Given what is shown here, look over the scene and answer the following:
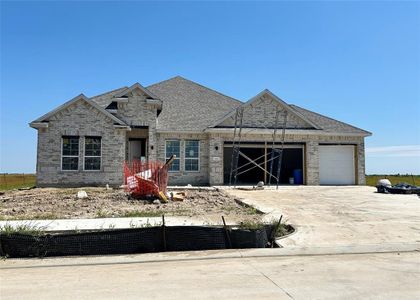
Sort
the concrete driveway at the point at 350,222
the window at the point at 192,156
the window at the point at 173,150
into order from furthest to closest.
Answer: the window at the point at 192,156
the window at the point at 173,150
the concrete driveway at the point at 350,222

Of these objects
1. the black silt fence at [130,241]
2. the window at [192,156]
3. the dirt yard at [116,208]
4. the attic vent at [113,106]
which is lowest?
the black silt fence at [130,241]

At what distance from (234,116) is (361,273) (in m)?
18.1

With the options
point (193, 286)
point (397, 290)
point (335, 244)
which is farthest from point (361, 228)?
point (193, 286)

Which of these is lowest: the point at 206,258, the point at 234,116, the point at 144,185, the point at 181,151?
the point at 206,258

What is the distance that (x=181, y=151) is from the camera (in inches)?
911

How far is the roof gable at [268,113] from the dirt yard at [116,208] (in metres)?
9.30

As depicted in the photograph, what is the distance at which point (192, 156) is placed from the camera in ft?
76.4

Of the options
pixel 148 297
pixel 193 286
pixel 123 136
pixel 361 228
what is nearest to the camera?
pixel 148 297

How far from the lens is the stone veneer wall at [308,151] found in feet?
74.6

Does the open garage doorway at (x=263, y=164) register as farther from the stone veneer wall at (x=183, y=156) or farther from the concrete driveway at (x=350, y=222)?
the concrete driveway at (x=350, y=222)

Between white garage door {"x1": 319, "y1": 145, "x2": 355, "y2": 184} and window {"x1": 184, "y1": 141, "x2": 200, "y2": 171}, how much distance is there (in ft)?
28.1

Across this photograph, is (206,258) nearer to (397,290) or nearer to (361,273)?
(361,273)

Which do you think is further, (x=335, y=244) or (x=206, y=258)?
(x=335, y=244)

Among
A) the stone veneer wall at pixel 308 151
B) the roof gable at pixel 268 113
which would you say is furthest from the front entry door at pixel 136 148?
the roof gable at pixel 268 113
